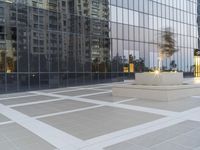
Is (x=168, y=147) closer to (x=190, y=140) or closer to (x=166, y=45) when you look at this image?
(x=190, y=140)

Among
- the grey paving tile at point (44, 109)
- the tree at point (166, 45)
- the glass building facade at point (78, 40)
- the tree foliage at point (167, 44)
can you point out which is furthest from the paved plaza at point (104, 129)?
the tree foliage at point (167, 44)

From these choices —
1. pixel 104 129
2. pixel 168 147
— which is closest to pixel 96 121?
pixel 104 129

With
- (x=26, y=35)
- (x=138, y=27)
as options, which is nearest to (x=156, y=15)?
(x=138, y=27)

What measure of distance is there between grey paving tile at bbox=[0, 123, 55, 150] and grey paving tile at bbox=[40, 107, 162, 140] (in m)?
1.03

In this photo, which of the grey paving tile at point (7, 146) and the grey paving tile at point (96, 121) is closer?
the grey paving tile at point (7, 146)

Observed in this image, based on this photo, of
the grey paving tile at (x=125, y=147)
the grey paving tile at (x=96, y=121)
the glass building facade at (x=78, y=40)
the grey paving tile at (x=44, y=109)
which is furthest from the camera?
the glass building facade at (x=78, y=40)

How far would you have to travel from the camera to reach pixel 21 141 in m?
6.86

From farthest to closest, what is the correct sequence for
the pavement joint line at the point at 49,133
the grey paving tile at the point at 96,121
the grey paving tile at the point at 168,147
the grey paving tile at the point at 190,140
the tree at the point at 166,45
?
the tree at the point at 166,45, the grey paving tile at the point at 96,121, the pavement joint line at the point at 49,133, the grey paving tile at the point at 190,140, the grey paving tile at the point at 168,147

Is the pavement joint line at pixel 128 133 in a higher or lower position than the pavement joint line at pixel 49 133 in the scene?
higher

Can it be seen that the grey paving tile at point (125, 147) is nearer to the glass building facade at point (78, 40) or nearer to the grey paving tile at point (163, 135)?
Result: the grey paving tile at point (163, 135)

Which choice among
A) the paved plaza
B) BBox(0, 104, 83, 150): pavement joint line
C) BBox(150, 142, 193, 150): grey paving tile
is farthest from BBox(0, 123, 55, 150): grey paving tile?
BBox(150, 142, 193, 150): grey paving tile

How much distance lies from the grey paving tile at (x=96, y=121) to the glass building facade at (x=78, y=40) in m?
14.0

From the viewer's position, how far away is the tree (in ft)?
123

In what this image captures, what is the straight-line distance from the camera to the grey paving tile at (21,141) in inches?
250
